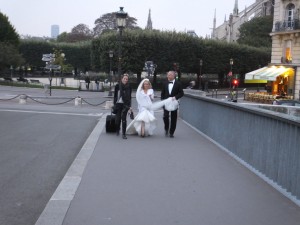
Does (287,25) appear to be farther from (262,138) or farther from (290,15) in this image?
(262,138)

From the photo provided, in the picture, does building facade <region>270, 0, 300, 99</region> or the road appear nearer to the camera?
the road

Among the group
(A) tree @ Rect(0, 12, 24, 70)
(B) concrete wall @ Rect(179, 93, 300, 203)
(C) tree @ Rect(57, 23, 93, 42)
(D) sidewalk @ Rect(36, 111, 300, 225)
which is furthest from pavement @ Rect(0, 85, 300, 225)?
(C) tree @ Rect(57, 23, 93, 42)

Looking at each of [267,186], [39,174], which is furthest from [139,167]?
[267,186]

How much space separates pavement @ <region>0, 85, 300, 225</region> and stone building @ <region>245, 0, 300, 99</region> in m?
35.9

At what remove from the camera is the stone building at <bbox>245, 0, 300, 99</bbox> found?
43375 mm

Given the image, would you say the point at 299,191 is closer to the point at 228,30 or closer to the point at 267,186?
the point at 267,186

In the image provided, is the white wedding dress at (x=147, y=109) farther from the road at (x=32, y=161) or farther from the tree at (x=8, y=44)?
the tree at (x=8, y=44)

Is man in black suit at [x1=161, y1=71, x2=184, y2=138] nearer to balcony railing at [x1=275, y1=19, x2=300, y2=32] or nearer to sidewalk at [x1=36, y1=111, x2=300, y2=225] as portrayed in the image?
sidewalk at [x1=36, y1=111, x2=300, y2=225]

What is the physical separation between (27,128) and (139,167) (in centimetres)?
704

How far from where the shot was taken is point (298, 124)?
5.66 m

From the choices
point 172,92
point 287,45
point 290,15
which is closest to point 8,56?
point 287,45

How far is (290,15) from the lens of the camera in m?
45.0

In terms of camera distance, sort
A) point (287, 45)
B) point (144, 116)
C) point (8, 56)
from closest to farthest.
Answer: point (144, 116), point (287, 45), point (8, 56)

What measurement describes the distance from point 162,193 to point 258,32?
85.4 meters
